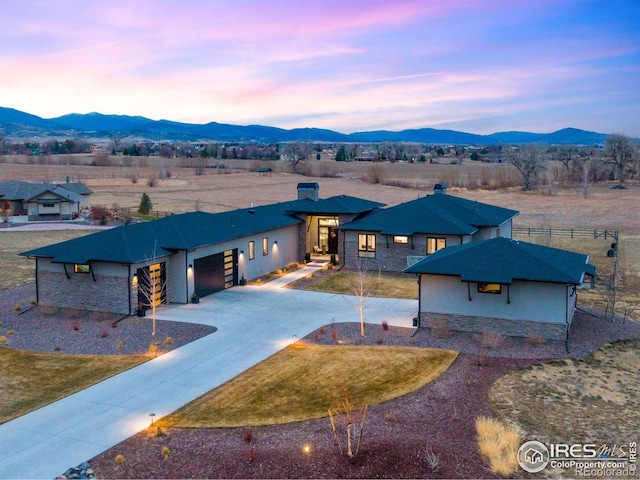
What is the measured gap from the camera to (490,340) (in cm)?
1909

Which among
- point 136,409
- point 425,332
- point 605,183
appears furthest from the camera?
point 605,183

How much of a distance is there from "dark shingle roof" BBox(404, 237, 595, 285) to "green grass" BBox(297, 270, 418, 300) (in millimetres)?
5585

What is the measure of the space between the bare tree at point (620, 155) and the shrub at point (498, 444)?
103 metres

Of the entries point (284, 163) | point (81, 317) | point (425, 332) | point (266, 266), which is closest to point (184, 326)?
point (81, 317)

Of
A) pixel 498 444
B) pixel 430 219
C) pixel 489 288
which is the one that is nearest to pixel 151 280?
pixel 489 288

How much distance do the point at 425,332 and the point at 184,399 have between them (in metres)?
9.39

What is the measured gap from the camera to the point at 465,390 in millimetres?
15500

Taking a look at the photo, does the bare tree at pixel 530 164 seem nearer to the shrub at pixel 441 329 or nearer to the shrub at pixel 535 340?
the shrub at pixel 441 329

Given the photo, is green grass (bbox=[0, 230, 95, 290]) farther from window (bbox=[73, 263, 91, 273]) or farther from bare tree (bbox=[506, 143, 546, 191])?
bare tree (bbox=[506, 143, 546, 191])

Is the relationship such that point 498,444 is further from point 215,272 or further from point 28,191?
point 28,191

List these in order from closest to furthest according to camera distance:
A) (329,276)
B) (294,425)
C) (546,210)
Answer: (294,425) < (329,276) < (546,210)

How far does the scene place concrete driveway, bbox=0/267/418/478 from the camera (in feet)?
40.8

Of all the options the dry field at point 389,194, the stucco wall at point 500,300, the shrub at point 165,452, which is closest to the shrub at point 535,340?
the stucco wall at point 500,300

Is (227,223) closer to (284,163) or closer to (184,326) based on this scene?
(184,326)
